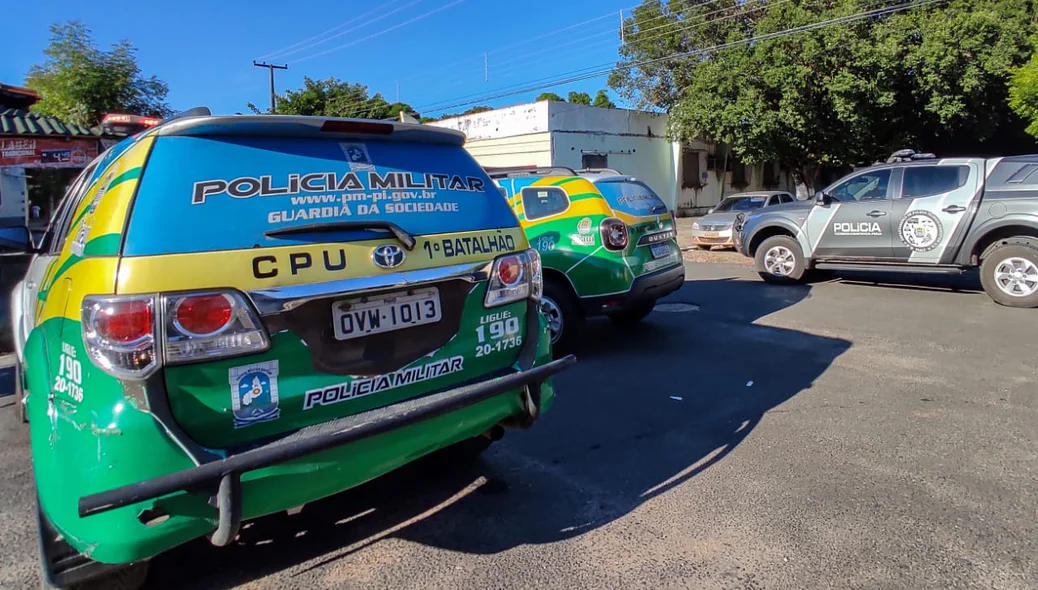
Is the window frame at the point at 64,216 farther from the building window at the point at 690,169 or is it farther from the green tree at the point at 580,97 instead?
the green tree at the point at 580,97

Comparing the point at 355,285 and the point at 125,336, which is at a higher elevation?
the point at 355,285

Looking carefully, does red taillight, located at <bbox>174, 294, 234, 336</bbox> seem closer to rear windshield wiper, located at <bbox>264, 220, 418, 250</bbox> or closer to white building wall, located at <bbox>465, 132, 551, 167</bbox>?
rear windshield wiper, located at <bbox>264, 220, 418, 250</bbox>

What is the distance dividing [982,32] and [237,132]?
23527 mm

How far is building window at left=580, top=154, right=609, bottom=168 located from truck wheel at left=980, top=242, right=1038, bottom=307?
15.6 m

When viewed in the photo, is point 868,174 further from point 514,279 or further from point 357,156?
point 357,156

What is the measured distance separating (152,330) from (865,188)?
9624mm

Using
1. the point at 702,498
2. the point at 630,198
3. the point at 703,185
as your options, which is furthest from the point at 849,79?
the point at 702,498

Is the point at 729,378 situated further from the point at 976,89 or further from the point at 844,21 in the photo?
the point at 976,89

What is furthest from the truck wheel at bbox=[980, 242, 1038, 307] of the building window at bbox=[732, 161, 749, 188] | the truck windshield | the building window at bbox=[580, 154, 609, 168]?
the building window at bbox=[732, 161, 749, 188]

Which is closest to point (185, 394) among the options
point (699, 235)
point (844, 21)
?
point (699, 235)

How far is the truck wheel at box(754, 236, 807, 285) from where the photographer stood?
10.1 m

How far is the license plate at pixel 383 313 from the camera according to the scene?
8.01ft

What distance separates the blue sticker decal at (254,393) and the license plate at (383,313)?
286 millimetres

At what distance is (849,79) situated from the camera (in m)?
19.7
